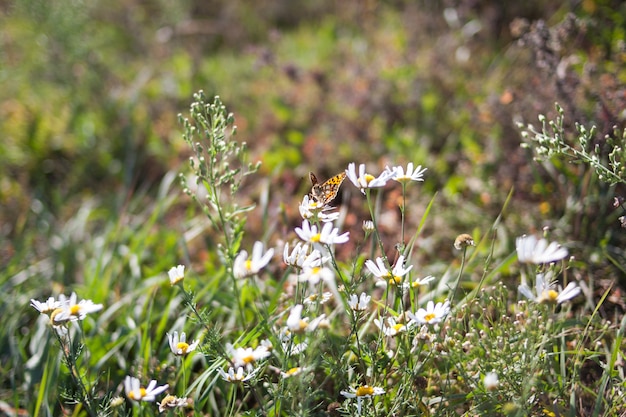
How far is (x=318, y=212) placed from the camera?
5.67ft

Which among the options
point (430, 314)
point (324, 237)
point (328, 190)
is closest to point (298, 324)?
point (324, 237)

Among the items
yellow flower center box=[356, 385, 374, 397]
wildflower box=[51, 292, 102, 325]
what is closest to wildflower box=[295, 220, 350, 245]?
yellow flower center box=[356, 385, 374, 397]

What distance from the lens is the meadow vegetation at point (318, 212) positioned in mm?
1644

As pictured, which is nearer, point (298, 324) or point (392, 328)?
point (298, 324)

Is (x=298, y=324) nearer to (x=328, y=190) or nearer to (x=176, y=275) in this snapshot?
(x=176, y=275)

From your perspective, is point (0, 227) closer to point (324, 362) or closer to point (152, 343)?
point (152, 343)

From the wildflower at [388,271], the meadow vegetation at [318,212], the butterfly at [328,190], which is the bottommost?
the meadow vegetation at [318,212]

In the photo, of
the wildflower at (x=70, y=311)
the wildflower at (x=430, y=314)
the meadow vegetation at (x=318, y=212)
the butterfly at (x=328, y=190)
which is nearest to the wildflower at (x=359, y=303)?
the meadow vegetation at (x=318, y=212)

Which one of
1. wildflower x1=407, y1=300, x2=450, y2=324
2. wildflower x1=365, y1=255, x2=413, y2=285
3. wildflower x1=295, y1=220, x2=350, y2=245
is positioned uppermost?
wildflower x1=295, y1=220, x2=350, y2=245

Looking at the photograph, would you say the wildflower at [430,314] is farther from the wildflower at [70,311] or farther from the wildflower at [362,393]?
the wildflower at [70,311]

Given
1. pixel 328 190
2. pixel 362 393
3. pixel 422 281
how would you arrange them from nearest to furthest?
pixel 362 393, pixel 422 281, pixel 328 190

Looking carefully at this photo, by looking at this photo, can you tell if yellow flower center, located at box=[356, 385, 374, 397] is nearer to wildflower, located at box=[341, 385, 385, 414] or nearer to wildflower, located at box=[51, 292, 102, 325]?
wildflower, located at box=[341, 385, 385, 414]

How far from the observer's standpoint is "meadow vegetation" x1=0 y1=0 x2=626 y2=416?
5.39ft

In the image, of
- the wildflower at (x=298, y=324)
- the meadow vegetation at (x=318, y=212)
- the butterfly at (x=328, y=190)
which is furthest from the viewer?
the butterfly at (x=328, y=190)
